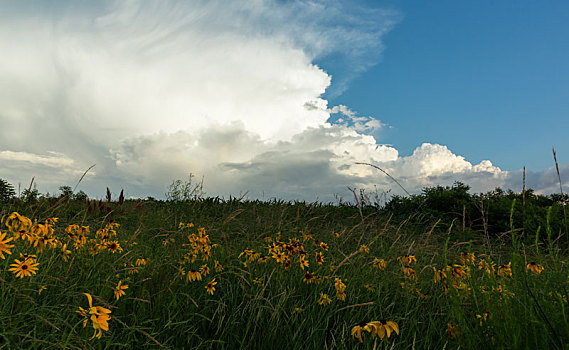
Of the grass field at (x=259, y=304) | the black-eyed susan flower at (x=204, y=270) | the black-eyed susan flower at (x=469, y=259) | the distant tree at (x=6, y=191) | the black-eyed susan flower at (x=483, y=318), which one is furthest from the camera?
the distant tree at (x=6, y=191)

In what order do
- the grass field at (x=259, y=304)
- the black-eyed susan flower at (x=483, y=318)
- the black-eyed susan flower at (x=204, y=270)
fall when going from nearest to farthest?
1. the grass field at (x=259, y=304)
2. the black-eyed susan flower at (x=483, y=318)
3. the black-eyed susan flower at (x=204, y=270)

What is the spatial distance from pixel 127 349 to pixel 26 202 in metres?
8.10

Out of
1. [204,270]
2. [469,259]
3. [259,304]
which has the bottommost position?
[259,304]

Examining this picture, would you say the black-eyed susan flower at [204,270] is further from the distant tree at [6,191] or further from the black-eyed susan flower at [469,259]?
the distant tree at [6,191]

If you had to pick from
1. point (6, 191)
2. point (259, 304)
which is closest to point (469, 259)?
point (259, 304)

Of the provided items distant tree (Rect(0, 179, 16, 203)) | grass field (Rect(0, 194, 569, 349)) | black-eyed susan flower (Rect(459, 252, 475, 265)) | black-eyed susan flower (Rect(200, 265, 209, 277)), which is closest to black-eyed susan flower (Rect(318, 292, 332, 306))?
grass field (Rect(0, 194, 569, 349))

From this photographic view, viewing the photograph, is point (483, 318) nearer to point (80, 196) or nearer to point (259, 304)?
point (259, 304)

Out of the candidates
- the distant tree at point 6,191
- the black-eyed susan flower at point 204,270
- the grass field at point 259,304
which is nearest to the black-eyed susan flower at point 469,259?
the grass field at point 259,304

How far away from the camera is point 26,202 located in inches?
351

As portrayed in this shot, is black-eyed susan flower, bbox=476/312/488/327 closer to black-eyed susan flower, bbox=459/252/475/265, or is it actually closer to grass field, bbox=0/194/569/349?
grass field, bbox=0/194/569/349

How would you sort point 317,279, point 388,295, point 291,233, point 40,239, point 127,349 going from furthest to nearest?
point 291,233 < point 388,295 < point 317,279 < point 40,239 < point 127,349

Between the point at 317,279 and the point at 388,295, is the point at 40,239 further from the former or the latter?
the point at 388,295

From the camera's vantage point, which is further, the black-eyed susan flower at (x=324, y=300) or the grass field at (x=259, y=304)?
the black-eyed susan flower at (x=324, y=300)

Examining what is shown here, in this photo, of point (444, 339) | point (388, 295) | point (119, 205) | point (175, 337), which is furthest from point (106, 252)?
point (119, 205)
